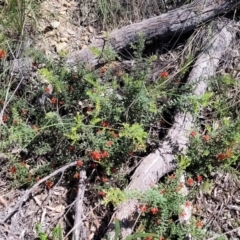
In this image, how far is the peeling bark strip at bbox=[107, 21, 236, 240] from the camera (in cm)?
237

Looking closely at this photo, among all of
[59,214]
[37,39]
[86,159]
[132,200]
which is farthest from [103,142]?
[37,39]

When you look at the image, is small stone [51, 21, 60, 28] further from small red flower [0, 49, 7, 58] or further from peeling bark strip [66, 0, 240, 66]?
small red flower [0, 49, 7, 58]

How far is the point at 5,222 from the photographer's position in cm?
245

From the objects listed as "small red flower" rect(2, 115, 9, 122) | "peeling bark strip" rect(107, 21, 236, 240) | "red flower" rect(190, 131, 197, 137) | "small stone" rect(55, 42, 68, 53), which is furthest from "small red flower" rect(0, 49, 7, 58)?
"red flower" rect(190, 131, 197, 137)

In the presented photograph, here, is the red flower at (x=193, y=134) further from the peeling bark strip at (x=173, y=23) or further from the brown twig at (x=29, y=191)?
the peeling bark strip at (x=173, y=23)

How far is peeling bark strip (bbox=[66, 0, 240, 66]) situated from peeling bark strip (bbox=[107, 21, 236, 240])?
9.2 inches

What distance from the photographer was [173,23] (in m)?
3.15

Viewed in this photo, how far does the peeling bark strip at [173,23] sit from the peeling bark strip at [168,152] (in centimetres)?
23

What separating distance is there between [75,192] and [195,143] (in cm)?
81

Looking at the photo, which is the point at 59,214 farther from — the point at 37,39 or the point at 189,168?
the point at 37,39

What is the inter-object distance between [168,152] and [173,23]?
1.09 m

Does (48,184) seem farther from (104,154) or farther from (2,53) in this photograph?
(2,53)

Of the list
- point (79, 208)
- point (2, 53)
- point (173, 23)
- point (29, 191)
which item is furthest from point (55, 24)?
point (79, 208)

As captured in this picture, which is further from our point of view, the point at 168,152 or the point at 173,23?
the point at 173,23
